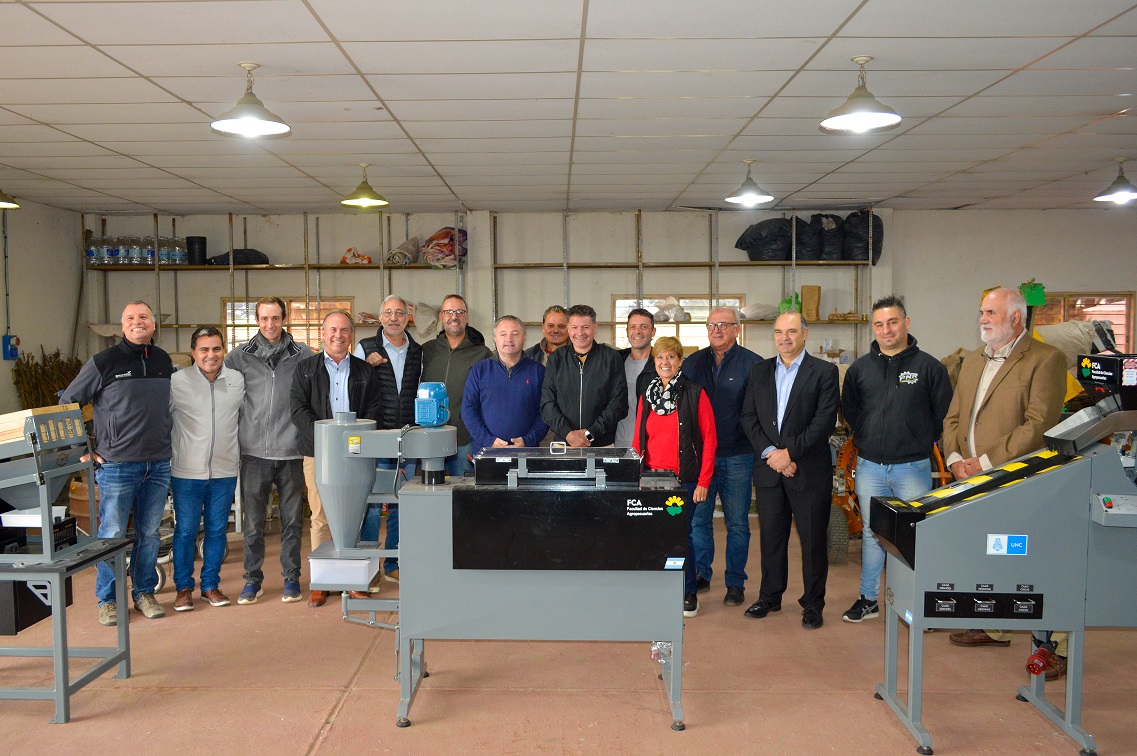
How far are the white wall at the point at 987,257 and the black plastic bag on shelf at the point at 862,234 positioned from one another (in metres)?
0.27

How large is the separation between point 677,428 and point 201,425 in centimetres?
256

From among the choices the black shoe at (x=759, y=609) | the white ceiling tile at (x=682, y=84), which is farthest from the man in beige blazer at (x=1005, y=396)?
the white ceiling tile at (x=682, y=84)

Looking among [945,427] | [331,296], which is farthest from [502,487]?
[331,296]

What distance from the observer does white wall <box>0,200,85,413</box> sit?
24.1 ft

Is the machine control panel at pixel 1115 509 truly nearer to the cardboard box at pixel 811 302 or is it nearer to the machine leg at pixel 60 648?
the machine leg at pixel 60 648

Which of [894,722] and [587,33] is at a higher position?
[587,33]

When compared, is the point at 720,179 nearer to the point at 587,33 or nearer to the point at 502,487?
the point at 587,33

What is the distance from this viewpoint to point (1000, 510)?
2.78 meters

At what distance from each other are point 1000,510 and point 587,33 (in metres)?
2.60

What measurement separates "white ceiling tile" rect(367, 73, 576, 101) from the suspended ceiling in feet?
0.06

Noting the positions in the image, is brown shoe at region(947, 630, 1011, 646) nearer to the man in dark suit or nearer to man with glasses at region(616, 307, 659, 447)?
the man in dark suit

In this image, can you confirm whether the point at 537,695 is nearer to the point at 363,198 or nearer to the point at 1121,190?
the point at 363,198

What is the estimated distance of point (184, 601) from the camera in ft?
14.2

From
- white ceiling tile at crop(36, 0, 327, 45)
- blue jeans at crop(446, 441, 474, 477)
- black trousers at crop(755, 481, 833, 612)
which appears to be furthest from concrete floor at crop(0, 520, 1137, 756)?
white ceiling tile at crop(36, 0, 327, 45)
